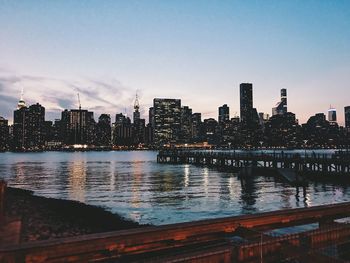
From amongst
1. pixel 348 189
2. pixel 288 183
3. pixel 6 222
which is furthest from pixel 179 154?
pixel 6 222

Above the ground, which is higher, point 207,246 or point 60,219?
point 207,246

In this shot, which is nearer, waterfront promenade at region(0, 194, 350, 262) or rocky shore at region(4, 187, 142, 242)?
waterfront promenade at region(0, 194, 350, 262)

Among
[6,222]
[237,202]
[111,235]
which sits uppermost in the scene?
[111,235]

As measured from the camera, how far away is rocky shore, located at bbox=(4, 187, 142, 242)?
72.8 feet

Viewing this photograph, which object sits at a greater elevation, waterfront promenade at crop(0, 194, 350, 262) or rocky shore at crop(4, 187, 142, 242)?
waterfront promenade at crop(0, 194, 350, 262)

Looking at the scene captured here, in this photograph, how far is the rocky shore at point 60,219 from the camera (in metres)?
22.2

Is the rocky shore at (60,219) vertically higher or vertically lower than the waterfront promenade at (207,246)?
lower

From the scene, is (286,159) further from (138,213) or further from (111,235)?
(111,235)

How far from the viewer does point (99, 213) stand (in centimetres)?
3003

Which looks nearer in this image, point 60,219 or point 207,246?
point 207,246

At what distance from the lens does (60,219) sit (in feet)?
88.5

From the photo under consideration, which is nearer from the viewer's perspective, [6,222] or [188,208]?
[6,222]

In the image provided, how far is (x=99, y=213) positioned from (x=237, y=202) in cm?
1498

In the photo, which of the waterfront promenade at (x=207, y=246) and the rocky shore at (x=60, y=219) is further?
the rocky shore at (x=60, y=219)
